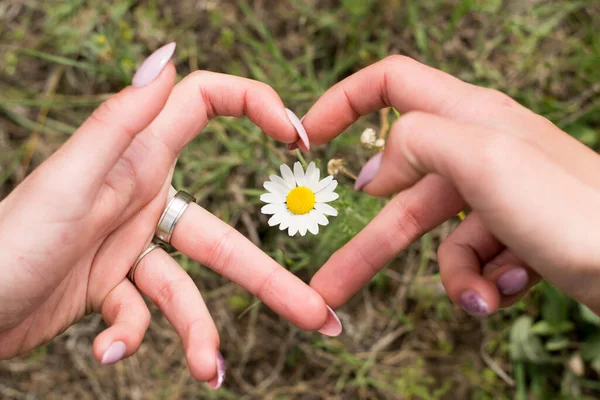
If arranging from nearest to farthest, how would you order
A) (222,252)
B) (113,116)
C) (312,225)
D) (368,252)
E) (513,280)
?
1. (113,116)
2. (513,280)
3. (368,252)
4. (222,252)
5. (312,225)

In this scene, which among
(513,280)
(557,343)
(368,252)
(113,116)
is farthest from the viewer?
(557,343)

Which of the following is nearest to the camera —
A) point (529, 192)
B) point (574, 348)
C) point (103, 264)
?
point (529, 192)

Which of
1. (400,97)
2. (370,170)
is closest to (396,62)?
(400,97)

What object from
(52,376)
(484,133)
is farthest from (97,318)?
(484,133)

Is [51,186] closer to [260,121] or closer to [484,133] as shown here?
[260,121]

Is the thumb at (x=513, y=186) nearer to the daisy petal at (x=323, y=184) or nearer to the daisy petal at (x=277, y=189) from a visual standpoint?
the daisy petal at (x=323, y=184)

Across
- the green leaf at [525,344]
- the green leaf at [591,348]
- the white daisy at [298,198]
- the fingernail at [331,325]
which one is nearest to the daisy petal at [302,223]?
the white daisy at [298,198]

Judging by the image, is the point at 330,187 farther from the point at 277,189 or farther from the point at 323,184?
the point at 277,189

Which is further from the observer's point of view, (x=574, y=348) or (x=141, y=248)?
(x=574, y=348)
